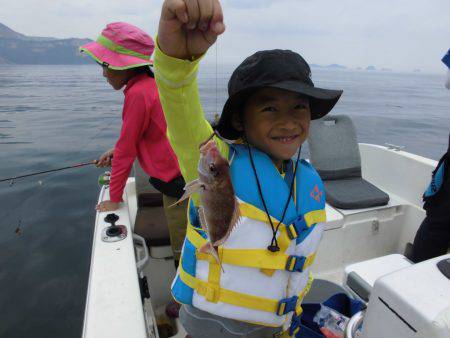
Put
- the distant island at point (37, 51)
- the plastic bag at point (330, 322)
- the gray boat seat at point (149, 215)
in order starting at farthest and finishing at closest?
the distant island at point (37, 51) < the gray boat seat at point (149, 215) < the plastic bag at point (330, 322)

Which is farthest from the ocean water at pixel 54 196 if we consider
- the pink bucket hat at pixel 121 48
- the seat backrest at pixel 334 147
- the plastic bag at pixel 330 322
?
the plastic bag at pixel 330 322

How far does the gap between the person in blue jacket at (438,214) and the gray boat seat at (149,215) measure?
227 centimetres

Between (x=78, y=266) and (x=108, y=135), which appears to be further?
(x=108, y=135)

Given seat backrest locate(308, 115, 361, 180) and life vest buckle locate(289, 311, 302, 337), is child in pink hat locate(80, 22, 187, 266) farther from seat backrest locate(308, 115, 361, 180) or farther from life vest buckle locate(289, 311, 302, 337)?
seat backrest locate(308, 115, 361, 180)

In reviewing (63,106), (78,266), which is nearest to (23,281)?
(78,266)

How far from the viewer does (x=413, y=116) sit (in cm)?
1717

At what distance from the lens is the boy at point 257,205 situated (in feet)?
4.75

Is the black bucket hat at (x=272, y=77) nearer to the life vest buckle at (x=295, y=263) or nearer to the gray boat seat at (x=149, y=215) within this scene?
the life vest buckle at (x=295, y=263)

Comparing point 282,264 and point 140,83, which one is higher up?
point 140,83

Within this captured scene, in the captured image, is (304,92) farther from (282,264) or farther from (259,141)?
(282,264)

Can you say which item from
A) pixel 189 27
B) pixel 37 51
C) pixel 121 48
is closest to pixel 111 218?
pixel 121 48

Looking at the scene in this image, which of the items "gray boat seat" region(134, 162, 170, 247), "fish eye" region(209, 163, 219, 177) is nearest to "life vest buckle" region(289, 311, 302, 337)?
"fish eye" region(209, 163, 219, 177)

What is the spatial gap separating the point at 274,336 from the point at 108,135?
10665mm

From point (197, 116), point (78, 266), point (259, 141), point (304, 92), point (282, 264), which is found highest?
point (304, 92)
